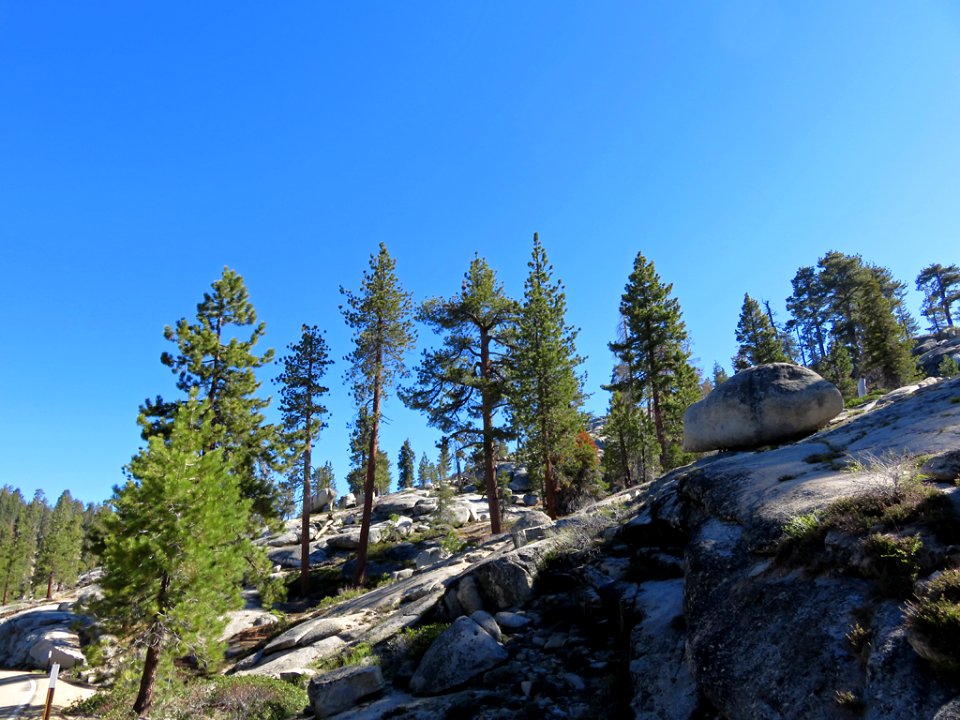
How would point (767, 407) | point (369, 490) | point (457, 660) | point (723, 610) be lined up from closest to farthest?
1. point (723, 610)
2. point (457, 660)
3. point (767, 407)
4. point (369, 490)

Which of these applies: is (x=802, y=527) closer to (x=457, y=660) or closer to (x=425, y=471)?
(x=457, y=660)

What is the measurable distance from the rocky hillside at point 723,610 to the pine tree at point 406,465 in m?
72.1

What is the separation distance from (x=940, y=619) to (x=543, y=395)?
22.5m

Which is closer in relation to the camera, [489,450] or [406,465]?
[489,450]

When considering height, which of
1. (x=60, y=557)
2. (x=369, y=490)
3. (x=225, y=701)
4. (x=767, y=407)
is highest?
(x=767, y=407)

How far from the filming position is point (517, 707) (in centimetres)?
704

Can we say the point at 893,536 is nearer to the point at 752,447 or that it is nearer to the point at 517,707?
the point at 517,707

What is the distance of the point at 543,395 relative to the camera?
2634 centimetres

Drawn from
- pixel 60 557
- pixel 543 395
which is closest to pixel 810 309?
pixel 543 395

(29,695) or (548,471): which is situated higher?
(548,471)

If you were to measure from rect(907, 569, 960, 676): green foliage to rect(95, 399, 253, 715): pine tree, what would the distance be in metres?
14.9

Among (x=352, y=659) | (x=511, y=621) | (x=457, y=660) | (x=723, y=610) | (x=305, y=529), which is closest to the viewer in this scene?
(x=723, y=610)

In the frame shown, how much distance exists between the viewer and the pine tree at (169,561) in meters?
12.9

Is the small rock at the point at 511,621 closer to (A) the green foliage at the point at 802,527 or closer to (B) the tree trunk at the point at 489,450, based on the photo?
(A) the green foliage at the point at 802,527
